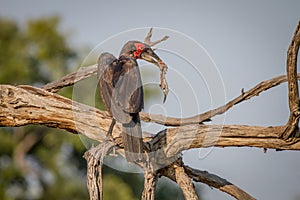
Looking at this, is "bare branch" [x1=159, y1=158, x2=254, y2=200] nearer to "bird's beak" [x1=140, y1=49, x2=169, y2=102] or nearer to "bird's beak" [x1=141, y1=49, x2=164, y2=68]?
"bird's beak" [x1=140, y1=49, x2=169, y2=102]

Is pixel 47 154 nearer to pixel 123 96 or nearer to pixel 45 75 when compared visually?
pixel 45 75

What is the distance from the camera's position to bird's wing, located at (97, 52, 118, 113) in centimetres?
618

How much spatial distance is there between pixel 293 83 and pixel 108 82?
1.71m

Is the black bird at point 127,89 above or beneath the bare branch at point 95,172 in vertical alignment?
above

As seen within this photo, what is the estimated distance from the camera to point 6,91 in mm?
6348

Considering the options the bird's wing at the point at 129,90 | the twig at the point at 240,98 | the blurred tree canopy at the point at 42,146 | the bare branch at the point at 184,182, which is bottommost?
the bare branch at the point at 184,182

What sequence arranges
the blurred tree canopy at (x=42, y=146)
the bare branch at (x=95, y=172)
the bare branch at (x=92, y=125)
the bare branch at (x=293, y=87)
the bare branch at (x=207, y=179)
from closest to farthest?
the bare branch at (x=293, y=87), the bare branch at (x=95, y=172), the bare branch at (x=92, y=125), the bare branch at (x=207, y=179), the blurred tree canopy at (x=42, y=146)

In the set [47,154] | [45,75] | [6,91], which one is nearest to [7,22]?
[45,75]

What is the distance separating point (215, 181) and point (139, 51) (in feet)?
4.61

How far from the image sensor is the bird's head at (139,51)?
642 cm

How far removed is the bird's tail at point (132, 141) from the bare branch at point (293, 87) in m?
1.20

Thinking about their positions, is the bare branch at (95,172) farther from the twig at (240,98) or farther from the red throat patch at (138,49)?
the red throat patch at (138,49)

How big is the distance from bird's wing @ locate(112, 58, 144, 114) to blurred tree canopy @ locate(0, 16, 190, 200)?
18.7 m

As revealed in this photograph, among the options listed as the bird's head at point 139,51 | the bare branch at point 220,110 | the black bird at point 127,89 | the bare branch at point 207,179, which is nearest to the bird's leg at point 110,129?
the black bird at point 127,89
